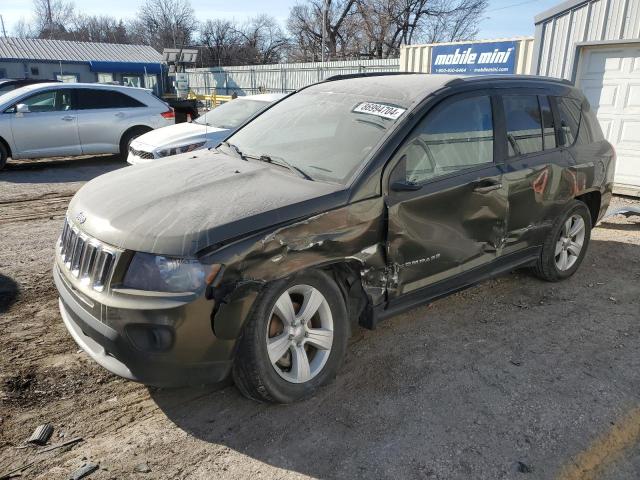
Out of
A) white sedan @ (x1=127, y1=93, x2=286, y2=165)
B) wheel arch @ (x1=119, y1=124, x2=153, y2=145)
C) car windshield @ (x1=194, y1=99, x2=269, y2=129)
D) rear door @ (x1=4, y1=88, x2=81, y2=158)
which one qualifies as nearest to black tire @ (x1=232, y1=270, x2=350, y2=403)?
white sedan @ (x1=127, y1=93, x2=286, y2=165)

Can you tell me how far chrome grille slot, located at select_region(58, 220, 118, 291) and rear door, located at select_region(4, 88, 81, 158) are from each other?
8437 mm

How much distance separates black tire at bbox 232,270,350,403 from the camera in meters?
2.65

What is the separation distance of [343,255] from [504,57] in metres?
9.74

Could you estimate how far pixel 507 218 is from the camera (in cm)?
391

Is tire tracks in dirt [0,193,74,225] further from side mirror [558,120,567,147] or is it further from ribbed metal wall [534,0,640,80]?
ribbed metal wall [534,0,640,80]

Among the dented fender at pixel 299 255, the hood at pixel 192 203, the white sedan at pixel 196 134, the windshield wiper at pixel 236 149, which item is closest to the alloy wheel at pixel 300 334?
the dented fender at pixel 299 255

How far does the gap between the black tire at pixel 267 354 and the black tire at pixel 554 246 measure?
2423 mm

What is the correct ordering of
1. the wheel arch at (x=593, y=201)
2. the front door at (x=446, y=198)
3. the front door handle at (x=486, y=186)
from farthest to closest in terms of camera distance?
the wheel arch at (x=593, y=201) < the front door handle at (x=486, y=186) < the front door at (x=446, y=198)

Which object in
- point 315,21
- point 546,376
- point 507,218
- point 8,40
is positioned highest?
point 315,21

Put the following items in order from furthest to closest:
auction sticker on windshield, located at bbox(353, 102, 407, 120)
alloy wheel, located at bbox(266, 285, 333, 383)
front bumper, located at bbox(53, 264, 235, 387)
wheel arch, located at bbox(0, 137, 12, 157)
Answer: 1. wheel arch, located at bbox(0, 137, 12, 157)
2. auction sticker on windshield, located at bbox(353, 102, 407, 120)
3. alloy wheel, located at bbox(266, 285, 333, 383)
4. front bumper, located at bbox(53, 264, 235, 387)

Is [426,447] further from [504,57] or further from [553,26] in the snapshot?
[504,57]

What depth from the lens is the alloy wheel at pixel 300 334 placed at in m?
2.82

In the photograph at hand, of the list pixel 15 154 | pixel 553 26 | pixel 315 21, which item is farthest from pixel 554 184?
pixel 315 21

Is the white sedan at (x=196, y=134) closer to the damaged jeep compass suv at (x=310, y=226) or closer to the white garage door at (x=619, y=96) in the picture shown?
the damaged jeep compass suv at (x=310, y=226)
